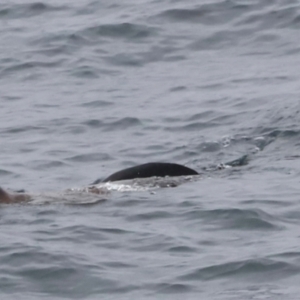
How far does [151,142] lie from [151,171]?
2.18 m

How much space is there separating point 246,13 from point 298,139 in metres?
5.10

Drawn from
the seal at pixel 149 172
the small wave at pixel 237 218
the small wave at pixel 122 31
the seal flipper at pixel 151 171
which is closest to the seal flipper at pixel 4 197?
the seal at pixel 149 172

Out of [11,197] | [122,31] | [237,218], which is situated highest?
[11,197]

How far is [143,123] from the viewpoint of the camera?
11422mm

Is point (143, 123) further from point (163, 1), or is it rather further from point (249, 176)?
point (163, 1)

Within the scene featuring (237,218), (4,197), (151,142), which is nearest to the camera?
(237,218)

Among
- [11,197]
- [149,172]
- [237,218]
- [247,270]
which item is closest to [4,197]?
[11,197]

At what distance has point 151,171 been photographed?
27.9ft

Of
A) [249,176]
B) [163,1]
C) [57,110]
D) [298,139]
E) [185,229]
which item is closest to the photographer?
[185,229]

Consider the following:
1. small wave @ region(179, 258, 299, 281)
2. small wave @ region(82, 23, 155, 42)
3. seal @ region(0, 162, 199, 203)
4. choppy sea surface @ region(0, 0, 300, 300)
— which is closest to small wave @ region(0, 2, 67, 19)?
choppy sea surface @ region(0, 0, 300, 300)

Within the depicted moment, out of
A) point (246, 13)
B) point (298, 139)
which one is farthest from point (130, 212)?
point (246, 13)

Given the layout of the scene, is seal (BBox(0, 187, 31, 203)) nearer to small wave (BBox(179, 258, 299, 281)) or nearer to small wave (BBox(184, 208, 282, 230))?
small wave (BBox(184, 208, 282, 230))

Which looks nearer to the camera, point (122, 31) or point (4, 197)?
point (4, 197)

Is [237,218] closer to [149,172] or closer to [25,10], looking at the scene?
[149,172]
